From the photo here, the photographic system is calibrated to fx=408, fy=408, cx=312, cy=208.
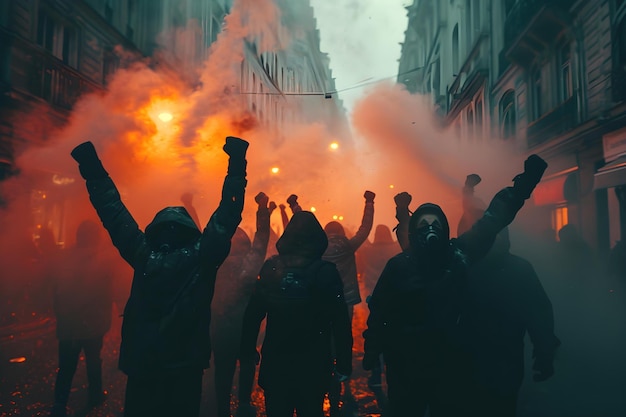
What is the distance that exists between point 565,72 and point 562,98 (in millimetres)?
647

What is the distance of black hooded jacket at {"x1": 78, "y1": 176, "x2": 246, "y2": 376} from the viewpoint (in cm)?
216

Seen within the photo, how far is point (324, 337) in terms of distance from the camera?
267 centimetres

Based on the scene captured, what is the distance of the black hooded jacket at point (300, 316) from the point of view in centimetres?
258

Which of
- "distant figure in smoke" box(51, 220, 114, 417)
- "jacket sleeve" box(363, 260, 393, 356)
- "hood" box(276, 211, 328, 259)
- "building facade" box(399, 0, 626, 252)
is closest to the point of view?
"jacket sleeve" box(363, 260, 393, 356)

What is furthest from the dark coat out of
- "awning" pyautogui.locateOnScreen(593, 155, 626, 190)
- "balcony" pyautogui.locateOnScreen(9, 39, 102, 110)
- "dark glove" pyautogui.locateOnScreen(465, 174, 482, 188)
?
"balcony" pyautogui.locateOnScreen(9, 39, 102, 110)

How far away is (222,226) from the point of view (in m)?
2.27

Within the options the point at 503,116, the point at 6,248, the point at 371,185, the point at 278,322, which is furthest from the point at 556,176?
the point at 371,185

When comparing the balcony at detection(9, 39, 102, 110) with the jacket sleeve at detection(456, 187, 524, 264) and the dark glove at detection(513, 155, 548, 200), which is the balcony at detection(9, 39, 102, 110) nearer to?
the jacket sleeve at detection(456, 187, 524, 264)

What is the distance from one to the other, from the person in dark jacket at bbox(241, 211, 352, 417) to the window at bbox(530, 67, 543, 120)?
450 inches

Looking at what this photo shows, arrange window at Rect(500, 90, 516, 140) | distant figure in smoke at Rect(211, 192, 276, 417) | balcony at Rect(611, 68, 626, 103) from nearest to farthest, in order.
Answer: distant figure in smoke at Rect(211, 192, 276, 417), balcony at Rect(611, 68, 626, 103), window at Rect(500, 90, 516, 140)

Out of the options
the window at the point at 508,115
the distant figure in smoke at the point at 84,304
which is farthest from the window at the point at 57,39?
the window at the point at 508,115

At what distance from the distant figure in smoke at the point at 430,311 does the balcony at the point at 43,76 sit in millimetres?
11198

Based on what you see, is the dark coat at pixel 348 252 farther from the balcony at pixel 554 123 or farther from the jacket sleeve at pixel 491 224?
the balcony at pixel 554 123

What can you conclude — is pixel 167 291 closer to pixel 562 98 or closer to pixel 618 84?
pixel 618 84
